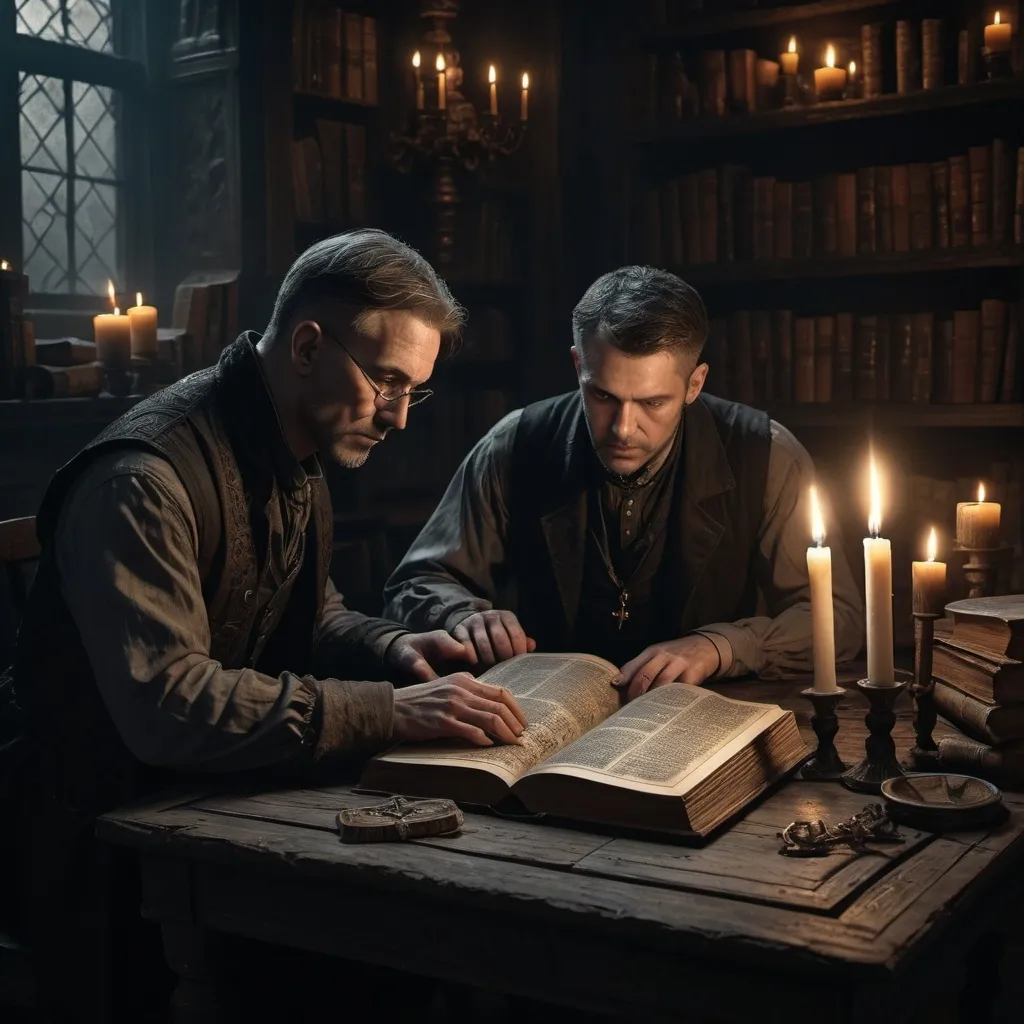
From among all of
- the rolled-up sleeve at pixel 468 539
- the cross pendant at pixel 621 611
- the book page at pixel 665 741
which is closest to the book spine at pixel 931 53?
the rolled-up sleeve at pixel 468 539

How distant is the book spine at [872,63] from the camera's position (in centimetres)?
442

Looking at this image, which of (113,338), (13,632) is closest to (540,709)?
(13,632)

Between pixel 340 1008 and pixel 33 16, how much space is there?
11.0 ft

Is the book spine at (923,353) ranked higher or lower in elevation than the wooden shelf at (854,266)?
lower

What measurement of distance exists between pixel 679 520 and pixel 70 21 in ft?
8.86

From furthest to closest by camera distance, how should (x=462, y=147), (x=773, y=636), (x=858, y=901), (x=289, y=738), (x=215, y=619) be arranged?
1. (x=462, y=147)
2. (x=773, y=636)
3. (x=215, y=619)
4. (x=289, y=738)
5. (x=858, y=901)

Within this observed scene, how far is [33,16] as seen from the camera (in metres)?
4.24

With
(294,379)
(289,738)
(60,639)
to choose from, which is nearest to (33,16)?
(294,379)

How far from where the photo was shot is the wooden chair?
209cm

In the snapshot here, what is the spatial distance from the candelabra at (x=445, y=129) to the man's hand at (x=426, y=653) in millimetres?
2545

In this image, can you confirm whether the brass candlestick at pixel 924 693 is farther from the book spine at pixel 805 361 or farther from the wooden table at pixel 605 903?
the book spine at pixel 805 361

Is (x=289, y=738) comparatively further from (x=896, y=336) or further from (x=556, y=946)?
(x=896, y=336)

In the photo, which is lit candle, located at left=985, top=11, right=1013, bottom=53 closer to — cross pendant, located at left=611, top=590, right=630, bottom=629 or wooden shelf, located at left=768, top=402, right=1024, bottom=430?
wooden shelf, located at left=768, top=402, right=1024, bottom=430

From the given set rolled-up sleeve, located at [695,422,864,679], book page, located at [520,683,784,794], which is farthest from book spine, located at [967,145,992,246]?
book page, located at [520,683,784,794]
